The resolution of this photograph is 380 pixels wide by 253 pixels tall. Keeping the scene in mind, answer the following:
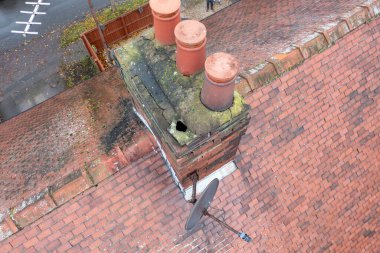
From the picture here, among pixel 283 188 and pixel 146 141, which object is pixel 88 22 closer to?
pixel 146 141

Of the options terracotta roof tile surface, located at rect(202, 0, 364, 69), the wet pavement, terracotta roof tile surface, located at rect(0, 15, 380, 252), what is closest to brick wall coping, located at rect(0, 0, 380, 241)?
terracotta roof tile surface, located at rect(0, 15, 380, 252)

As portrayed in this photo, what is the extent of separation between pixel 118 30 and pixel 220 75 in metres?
12.4

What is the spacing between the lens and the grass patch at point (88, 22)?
15.8 meters

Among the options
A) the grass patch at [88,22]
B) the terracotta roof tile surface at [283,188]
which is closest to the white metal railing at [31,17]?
the grass patch at [88,22]

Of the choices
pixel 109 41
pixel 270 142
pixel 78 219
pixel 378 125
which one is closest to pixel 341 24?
pixel 378 125

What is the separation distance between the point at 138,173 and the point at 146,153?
36 centimetres

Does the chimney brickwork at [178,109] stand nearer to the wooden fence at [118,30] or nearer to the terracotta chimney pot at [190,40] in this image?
the terracotta chimney pot at [190,40]

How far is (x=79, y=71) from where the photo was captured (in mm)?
15016

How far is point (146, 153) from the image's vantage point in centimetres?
583

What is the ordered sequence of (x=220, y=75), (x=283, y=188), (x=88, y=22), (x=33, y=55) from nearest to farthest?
(x=220, y=75), (x=283, y=188), (x=33, y=55), (x=88, y=22)

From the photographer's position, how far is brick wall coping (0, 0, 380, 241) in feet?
17.5

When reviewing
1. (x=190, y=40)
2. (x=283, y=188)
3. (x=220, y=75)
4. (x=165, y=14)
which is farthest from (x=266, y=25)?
(x=220, y=75)

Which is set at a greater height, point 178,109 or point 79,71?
point 178,109

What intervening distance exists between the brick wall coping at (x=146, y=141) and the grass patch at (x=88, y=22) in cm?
1162
